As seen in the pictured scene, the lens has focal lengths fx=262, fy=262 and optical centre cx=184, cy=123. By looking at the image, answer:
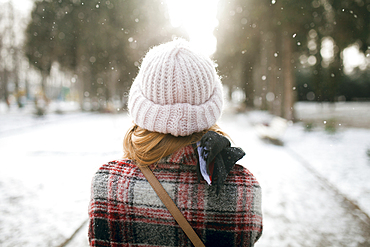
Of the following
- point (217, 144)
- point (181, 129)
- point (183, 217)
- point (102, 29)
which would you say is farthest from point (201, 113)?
point (102, 29)

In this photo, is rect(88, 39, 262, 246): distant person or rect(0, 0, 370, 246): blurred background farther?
rect(0, 0, 370, 246): blurred background

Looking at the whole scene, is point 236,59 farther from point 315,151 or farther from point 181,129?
point 181,129

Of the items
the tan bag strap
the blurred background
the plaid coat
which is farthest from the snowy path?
the tan bag strap

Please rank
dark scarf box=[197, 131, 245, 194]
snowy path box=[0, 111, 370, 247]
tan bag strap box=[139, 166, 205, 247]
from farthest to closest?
snowy path box=[0, 111, 370, 247], tan bag strap box=[139, 166, 205, 247], dark scarf box=[197, 131, 245, 194]

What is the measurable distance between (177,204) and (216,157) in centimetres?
29

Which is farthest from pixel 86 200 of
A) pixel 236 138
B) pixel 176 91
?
pixel 236 138

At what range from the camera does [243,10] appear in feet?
36.8

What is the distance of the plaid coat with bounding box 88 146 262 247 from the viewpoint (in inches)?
47.9

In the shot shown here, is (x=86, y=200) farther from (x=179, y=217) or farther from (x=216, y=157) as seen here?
(x=216, y=157)

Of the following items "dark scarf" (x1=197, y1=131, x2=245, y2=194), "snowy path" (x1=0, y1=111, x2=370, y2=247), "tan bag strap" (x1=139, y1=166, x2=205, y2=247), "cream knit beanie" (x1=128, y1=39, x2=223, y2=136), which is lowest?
"snowy path" (x1=0, y1=111, x2=370, y2=247)

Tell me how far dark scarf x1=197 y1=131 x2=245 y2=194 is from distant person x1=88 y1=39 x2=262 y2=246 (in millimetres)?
81

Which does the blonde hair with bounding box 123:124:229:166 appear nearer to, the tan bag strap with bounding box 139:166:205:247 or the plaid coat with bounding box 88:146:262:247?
the plaid coat with bounding box 88:146:262:247

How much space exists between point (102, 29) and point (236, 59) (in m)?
11.0

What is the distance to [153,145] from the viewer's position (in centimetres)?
128
